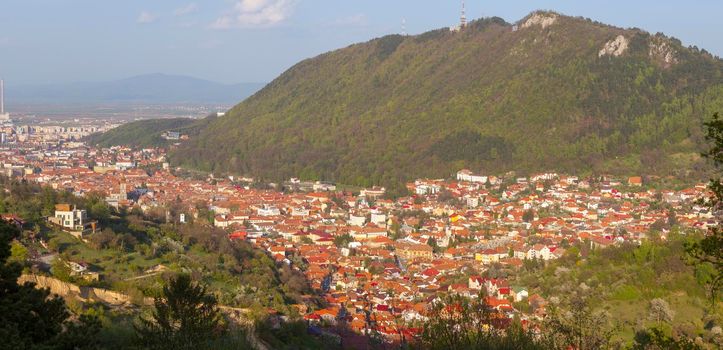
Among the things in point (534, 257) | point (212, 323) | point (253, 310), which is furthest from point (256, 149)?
point (212, 323)

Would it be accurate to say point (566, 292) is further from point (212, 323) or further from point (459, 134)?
point (459, 134)

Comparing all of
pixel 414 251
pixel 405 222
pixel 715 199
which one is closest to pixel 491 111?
pixel 405 222

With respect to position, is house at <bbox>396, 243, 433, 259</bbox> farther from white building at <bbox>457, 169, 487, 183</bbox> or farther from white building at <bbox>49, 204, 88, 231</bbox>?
white building at <bbox>457, 169, 487, 183</bbox>

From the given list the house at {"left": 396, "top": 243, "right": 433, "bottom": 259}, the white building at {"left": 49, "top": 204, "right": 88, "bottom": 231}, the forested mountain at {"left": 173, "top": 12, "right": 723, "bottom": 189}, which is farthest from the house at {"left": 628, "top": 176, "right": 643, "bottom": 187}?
the white building at {"left": 49, "top": 204, "right": 88, "bottom": 231}

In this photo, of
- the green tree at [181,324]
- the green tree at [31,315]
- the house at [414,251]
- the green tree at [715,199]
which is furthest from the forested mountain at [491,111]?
the green tree at [31,315]

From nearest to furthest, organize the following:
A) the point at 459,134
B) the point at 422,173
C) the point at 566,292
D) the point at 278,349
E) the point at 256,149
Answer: the point at 278,349, the point at 566,292, the point at 422,173, the point at 459,134, the point at 256,149

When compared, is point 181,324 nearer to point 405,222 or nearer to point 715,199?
point 715,199
